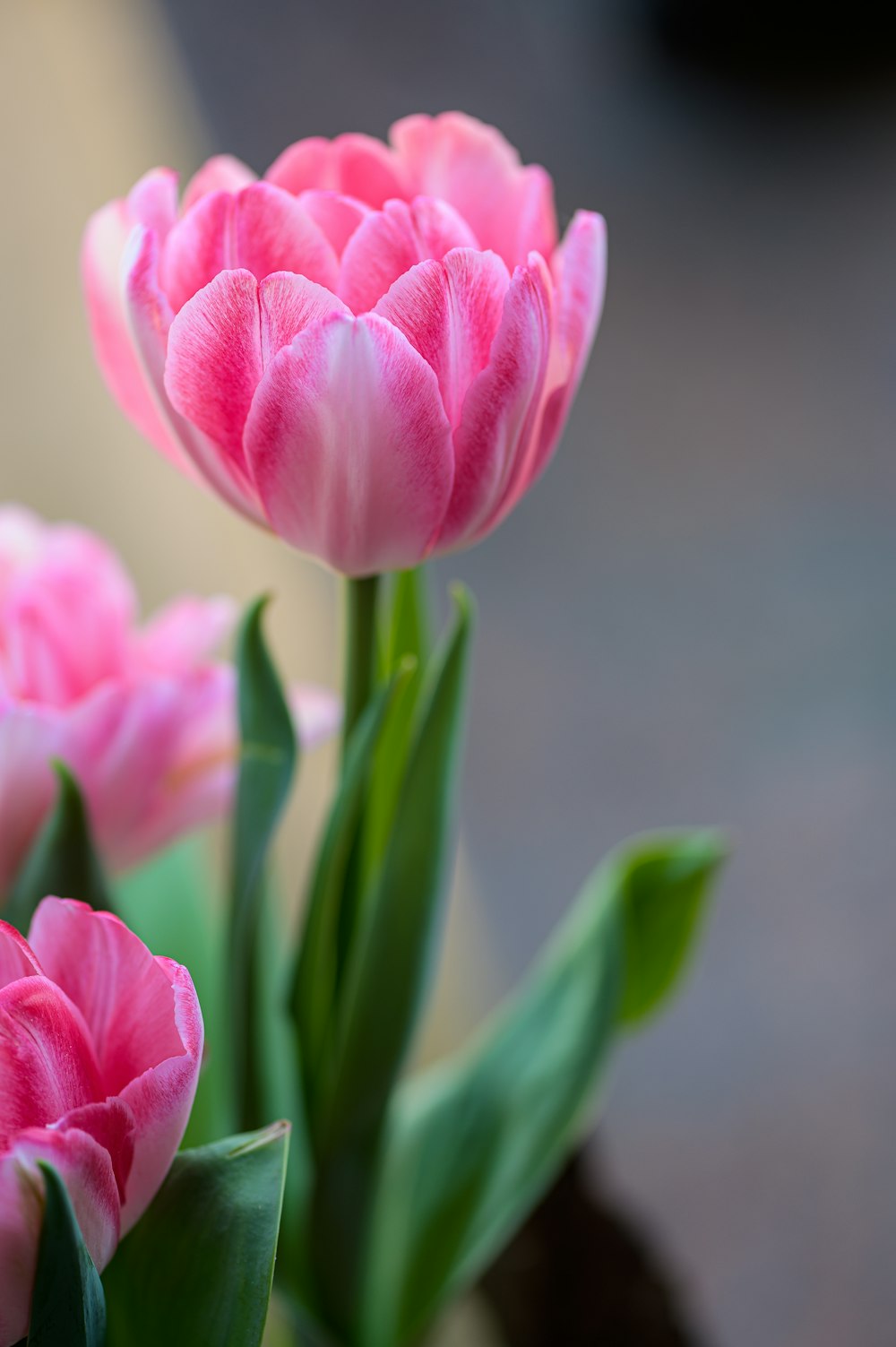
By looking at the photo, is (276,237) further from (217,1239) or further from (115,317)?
(217,1239)

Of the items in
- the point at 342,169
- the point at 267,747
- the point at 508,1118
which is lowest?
the point at 508,1118

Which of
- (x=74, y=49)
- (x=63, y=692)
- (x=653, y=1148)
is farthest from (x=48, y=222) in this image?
(x=653, y=1148)

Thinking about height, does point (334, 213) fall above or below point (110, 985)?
above

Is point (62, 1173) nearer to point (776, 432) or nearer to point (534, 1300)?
point (534, 1300)

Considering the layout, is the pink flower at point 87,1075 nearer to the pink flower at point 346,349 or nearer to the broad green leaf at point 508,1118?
the pink flower at point 346,349

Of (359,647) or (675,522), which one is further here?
(675,522)

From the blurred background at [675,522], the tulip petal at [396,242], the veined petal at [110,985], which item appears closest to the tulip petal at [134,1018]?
the veined petal at [110,985]

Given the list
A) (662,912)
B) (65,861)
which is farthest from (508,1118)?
(65,861)
